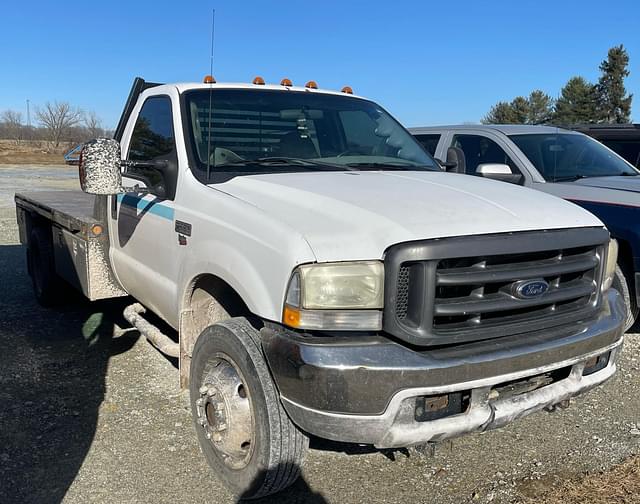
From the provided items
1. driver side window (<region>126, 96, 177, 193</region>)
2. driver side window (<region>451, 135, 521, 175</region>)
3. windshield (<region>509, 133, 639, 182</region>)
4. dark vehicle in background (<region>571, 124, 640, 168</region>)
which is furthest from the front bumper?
dark vehicle in background (<region>571, 124, 640, 168</region>)

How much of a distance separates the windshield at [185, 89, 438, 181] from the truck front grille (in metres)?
1.37

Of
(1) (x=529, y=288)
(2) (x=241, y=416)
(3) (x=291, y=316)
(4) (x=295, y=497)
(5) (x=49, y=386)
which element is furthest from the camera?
(5) (x=49, y=386)

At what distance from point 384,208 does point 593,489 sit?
1.85m

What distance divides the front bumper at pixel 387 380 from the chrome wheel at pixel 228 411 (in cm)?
42

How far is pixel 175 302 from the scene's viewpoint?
363 centimetres

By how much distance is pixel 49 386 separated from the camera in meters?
4.40

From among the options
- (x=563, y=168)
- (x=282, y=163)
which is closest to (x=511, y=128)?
(x=563, y=168)

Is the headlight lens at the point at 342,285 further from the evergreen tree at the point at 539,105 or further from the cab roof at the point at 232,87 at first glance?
the evergreen tree at the point at 539,105

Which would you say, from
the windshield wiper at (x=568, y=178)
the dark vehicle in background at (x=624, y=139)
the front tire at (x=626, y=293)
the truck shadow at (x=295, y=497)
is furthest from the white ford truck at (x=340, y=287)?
the dark vehicle in background at (x=624, y=139)

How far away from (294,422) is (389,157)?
2.08 m

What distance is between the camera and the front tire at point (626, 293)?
510 centimetres

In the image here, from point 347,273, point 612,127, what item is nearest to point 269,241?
point 347,273

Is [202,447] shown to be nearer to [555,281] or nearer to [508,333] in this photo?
[508,333]

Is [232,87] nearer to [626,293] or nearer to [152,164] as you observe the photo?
[152,164]
